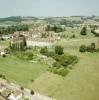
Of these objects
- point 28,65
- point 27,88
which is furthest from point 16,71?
point 27,88

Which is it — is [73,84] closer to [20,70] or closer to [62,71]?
A: [62,71]

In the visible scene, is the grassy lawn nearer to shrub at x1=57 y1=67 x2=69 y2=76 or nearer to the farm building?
shrub at x1=57 y1=67 x2=69 y2=76

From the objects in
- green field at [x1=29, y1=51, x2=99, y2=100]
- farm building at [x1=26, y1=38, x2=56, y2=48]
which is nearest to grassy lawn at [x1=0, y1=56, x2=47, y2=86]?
green field at [x1=29, y1=51, x2=99, y2=100]

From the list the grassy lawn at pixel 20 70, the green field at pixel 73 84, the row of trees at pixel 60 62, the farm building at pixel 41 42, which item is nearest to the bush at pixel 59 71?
the row of trees at pixel 60 62

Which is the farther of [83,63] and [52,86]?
[83,63]

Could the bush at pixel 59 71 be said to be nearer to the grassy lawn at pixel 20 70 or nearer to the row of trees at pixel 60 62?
the row of trees at pixel 60 62

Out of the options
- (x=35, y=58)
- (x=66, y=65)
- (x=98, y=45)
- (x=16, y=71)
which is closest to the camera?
(x=16, y=71)

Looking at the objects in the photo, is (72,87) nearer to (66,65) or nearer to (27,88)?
(27,88)
